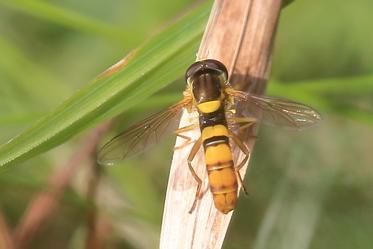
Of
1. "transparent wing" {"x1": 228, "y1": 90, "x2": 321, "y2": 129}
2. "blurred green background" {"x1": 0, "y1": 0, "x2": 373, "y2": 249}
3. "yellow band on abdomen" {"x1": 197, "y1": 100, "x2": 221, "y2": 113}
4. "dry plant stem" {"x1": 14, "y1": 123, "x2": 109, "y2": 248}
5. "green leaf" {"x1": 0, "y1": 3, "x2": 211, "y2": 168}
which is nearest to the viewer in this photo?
"green leaf" {"x1": 0, "y1": 3, "x2": 211, "y2": 168}

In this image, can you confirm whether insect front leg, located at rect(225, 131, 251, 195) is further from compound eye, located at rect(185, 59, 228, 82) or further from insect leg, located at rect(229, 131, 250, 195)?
compound eye, located at rect(185, 59, 228, 82)

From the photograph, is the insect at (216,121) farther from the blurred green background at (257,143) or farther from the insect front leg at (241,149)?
the blurred green background at (257,143)

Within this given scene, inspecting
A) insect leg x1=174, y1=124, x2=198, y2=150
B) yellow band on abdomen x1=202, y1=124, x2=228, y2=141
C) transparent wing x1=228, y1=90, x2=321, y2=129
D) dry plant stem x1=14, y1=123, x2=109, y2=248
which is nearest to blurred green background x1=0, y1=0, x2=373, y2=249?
dry plant stem x1=14, y1=123, x2=109, y2=248

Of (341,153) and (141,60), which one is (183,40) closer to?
(141,60)

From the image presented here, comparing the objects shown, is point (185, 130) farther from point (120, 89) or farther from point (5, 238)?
point (5, 238)

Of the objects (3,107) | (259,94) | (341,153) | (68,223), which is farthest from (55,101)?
(259,94)
